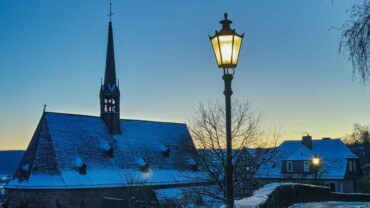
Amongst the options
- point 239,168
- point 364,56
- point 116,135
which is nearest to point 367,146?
point 116,135

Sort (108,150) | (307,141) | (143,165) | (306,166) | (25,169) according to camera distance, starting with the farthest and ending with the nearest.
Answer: (307,141) < (306,166) < (143,165) < (108,150) < (25,169)

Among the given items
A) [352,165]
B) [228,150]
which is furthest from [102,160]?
[228,150]

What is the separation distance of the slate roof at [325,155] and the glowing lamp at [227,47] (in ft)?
128

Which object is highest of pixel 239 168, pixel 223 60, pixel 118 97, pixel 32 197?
pixel 118 97

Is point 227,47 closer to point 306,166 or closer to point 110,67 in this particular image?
point 110,67

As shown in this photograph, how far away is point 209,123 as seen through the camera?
25.0m

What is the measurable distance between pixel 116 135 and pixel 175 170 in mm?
6925

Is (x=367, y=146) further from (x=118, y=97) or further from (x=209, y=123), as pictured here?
(x=209, y=123)

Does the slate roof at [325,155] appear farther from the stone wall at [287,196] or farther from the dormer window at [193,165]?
the stone wall at [287,196]

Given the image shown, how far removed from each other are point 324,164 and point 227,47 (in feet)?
137

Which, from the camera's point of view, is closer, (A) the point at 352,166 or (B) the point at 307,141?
(A) the point at 352,166

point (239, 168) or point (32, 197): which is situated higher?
point (239, 168)

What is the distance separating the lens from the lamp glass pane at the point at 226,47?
5.72 metres

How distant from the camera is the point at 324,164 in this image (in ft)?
145
